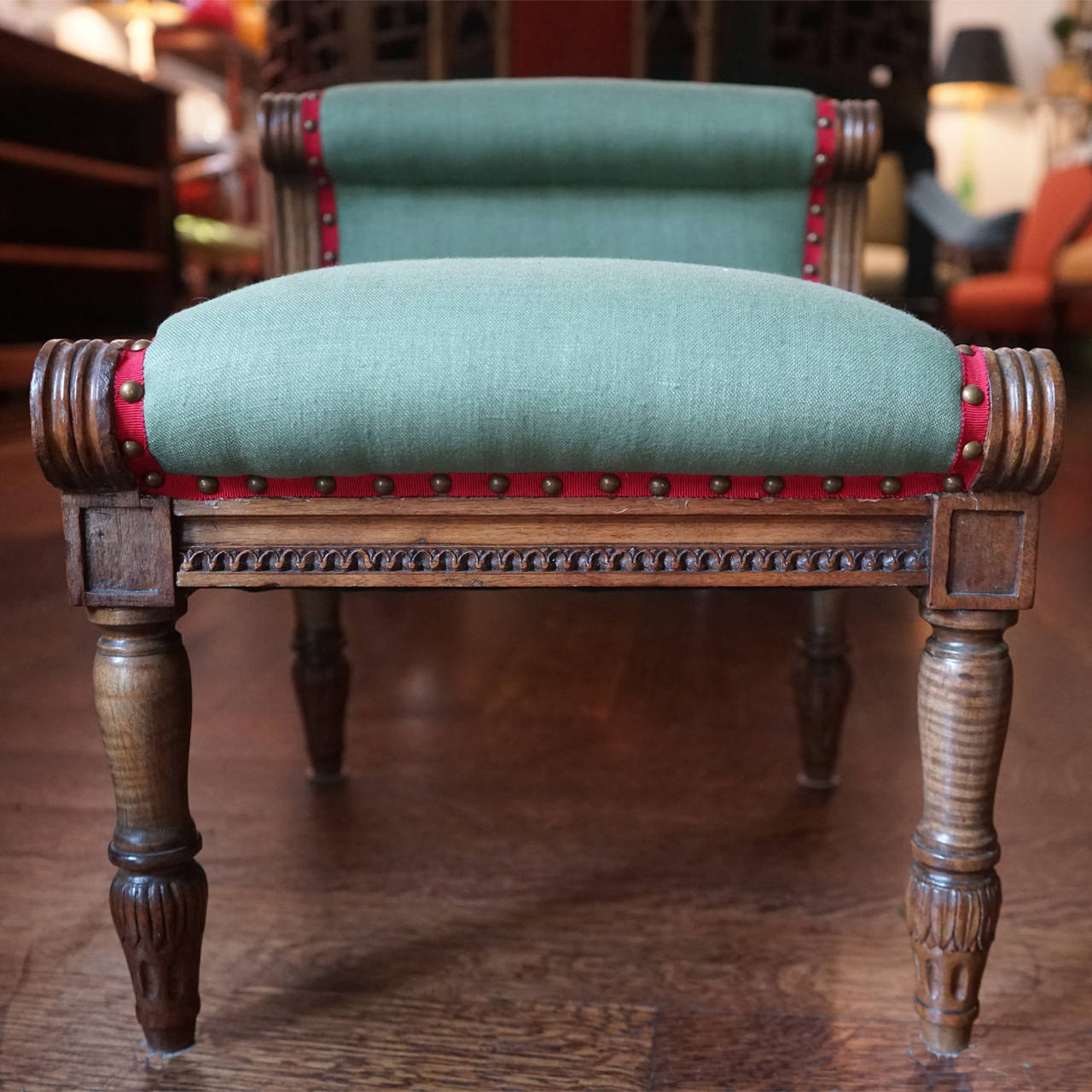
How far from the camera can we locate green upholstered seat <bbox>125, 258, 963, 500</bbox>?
433 millimetres

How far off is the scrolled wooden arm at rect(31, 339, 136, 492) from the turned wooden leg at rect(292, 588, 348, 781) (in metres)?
0.36

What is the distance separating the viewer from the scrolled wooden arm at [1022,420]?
0.45 m

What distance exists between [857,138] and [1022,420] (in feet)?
1.06

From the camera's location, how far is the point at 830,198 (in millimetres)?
731

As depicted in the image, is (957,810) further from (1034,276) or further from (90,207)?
(1034,276)

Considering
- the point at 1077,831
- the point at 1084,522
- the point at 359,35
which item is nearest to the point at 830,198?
the point at 1077,831

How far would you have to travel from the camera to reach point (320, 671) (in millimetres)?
832

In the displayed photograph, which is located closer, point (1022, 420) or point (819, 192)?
point (1022, 420)

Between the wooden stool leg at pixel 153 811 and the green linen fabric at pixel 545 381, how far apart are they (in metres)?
0.09

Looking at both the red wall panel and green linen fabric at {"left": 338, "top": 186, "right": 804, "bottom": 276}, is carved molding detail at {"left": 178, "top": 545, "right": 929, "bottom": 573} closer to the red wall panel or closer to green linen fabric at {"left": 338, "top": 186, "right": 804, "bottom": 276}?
green linen fabric at {"left": 338, "top": 186, "right": 804, "bottom": 276}

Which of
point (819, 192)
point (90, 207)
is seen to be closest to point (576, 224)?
point (819, 192)

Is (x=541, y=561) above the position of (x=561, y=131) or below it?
below

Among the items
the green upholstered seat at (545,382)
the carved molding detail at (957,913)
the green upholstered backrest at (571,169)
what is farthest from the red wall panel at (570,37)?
the carved molding detail at (957,913)

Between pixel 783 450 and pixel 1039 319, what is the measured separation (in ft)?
10.1
